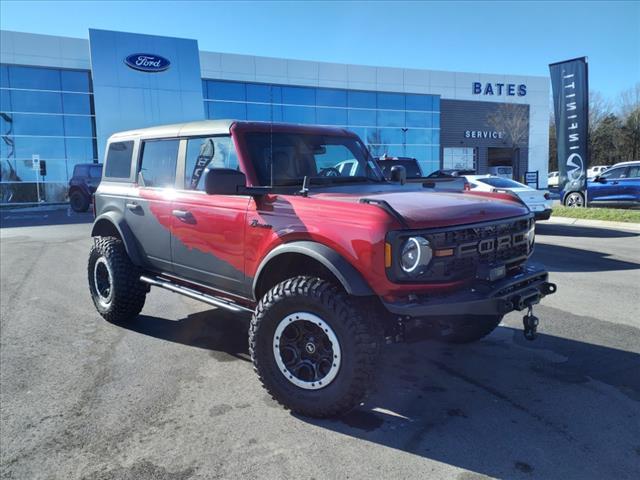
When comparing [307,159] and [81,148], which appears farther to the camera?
[81,148]

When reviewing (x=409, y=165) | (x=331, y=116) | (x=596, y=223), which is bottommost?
(x=596, y=223)

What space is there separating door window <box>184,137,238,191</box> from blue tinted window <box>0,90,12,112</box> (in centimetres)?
2949

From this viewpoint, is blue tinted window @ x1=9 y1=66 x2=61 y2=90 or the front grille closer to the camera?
the front grille

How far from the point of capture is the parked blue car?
1647 centimetres

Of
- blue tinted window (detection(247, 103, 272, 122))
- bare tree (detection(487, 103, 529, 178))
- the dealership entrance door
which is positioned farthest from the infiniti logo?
the dealership entrance door

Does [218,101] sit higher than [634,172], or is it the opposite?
[218,101]

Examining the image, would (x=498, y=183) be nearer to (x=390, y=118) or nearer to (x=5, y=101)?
(x=390, y=118)

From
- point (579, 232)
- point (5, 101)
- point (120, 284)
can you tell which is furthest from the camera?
point (5, 101)

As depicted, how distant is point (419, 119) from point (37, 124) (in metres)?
26.3

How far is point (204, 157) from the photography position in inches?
176

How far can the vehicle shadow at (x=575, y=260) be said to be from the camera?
8344 mm

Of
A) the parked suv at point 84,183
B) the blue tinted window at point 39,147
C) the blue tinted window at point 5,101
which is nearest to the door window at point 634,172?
the parked suv at point 84,183

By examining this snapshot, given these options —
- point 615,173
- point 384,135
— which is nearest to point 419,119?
point 384,135

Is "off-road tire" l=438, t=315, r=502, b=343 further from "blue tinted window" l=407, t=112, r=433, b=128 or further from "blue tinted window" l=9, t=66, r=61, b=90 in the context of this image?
"blue tinted window" l=407, t=112, r=433, b=128
